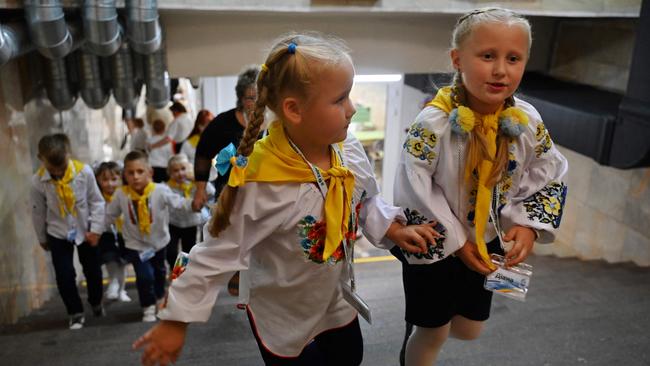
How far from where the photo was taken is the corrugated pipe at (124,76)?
460 cm

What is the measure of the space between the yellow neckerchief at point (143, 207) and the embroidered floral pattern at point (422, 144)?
2.21 metres

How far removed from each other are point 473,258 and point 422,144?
0.36 m

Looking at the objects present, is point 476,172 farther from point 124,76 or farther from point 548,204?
point 124,76

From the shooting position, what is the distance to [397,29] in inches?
209

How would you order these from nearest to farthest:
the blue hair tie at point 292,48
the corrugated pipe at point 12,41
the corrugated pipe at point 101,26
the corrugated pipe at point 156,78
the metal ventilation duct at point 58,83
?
the blue hair tie at point 292,48, the corrugated pipe at point 12,41, the corrugated pipe at point 101,26, the metal ventilation duct at point 58,83, the corrugated pipe at point 156,78

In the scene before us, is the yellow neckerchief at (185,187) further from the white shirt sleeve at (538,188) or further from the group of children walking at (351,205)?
the white shirt sleeve at (538,188)

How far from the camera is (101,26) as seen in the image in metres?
3.50

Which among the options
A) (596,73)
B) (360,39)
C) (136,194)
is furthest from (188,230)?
(596,73)

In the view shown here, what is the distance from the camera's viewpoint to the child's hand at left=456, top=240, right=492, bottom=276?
156 cm

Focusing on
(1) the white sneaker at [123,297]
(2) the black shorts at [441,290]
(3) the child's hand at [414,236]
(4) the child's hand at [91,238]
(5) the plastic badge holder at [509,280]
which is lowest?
(1) the white sneaker at [123,297]

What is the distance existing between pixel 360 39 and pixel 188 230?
2592mm

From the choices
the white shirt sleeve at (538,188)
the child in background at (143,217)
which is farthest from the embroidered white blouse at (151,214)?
the white shirt sleeve at (538,188)

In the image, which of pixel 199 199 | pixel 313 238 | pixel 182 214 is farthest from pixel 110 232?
pixel 313 238

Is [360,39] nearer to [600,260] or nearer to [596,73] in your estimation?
[596,73]
